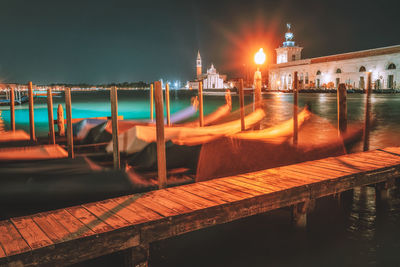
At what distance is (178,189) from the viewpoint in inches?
188

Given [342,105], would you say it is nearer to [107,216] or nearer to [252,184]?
[252,184]

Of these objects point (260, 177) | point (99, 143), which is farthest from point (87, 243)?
point (99, 143)

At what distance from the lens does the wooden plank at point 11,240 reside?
3.04 meters

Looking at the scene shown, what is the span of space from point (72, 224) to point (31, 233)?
1.26 ft

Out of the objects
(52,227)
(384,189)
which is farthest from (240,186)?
(384,189)

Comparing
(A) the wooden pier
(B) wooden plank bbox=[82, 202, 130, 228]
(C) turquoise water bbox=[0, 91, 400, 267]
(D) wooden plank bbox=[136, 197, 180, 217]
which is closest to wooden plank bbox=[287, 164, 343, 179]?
(A) the wooden pier

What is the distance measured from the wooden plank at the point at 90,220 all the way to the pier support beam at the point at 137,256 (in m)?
0.38

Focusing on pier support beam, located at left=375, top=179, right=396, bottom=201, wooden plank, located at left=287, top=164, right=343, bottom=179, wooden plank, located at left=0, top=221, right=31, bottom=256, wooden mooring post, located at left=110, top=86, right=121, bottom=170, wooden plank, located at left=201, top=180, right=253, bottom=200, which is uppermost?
wooden mooring post, located at left=110, top=86, right=121, bottom=170

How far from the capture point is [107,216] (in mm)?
3842

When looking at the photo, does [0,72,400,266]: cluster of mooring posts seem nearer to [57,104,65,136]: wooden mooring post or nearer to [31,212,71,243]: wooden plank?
[31,212,71,243]: wooden plank

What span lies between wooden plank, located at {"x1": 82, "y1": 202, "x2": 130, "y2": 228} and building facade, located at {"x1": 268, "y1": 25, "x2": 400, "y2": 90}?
33301mm

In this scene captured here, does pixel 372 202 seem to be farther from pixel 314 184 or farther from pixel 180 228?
pixel 180 228

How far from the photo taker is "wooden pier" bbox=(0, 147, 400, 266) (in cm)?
321

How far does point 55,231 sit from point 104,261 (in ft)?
4.90
